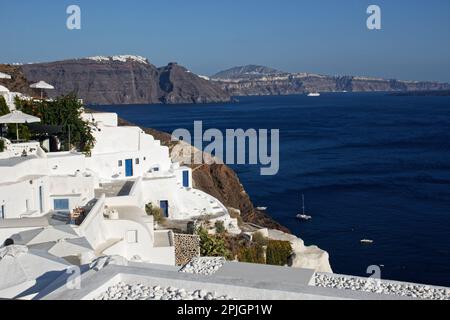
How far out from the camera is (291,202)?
4659cm

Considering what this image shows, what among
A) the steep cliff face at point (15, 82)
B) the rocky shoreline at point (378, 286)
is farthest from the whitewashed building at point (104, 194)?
the steep cliff face at point (15, 82)

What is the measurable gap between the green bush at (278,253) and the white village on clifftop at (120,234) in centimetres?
41

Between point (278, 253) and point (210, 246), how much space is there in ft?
15.1

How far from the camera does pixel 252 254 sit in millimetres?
21875

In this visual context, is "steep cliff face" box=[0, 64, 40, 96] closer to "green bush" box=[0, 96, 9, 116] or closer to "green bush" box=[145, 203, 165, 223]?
"green bush" box=[0, 96, 9, 116]

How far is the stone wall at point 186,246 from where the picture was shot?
1889 centimetres

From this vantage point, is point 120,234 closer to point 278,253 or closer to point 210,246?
point 210,246

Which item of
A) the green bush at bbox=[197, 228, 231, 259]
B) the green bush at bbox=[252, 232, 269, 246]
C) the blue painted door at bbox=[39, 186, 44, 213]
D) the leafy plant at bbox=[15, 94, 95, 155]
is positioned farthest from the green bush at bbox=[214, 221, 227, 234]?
the blue painted door at bbox=[39, 186, 44, 213]

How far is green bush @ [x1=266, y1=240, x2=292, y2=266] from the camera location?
74.3ft

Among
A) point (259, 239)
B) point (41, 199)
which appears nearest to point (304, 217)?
point (259, 239)
